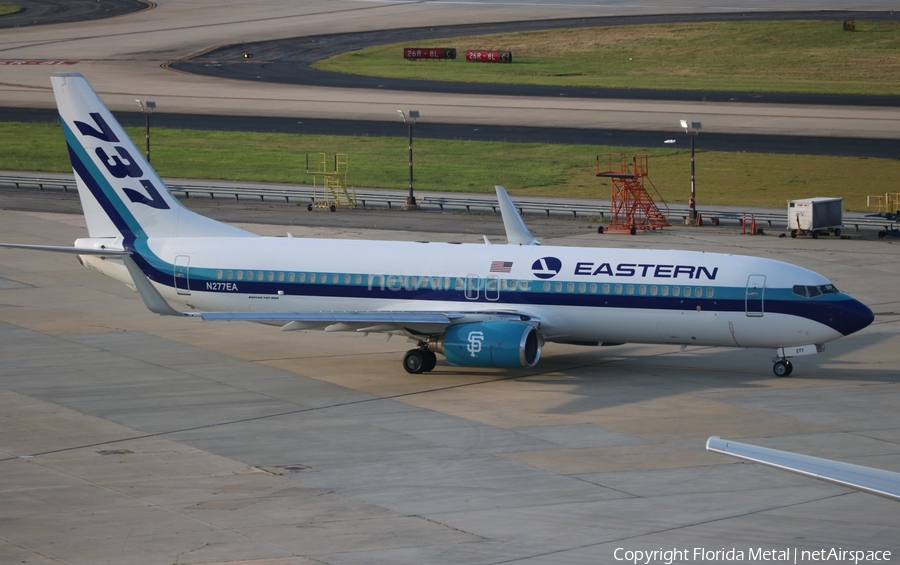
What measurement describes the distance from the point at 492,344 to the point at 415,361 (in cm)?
332

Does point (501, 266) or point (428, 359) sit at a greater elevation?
point (501, 266)

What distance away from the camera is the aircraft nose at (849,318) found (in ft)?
127

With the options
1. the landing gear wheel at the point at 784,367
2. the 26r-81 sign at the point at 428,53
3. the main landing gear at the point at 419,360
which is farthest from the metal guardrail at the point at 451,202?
the 26r-81 sign at the point at 428,53

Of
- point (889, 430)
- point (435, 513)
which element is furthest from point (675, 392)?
point (435, 513)

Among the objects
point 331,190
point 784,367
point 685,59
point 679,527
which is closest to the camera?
point 679,527

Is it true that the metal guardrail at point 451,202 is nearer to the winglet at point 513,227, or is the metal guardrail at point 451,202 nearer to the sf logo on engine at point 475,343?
the winglet at point 513,227

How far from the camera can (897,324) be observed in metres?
47.9

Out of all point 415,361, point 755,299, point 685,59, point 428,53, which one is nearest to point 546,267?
point 415,361

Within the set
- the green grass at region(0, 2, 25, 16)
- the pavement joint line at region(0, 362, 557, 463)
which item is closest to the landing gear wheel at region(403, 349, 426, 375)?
the pavement joint line at region(0, 362, 557, 463)

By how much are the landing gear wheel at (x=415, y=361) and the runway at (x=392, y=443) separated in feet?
1.47

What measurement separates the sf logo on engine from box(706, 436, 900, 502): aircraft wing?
70.2ft

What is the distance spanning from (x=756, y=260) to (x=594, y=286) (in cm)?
517

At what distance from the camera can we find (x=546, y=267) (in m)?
40.7

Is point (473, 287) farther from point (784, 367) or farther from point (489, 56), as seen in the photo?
point (489, 56)
